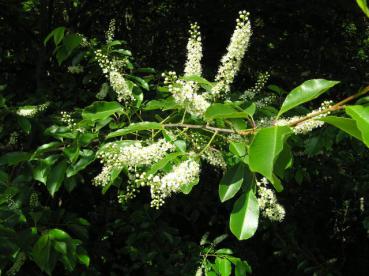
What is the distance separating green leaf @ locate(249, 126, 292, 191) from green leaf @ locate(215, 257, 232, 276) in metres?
1.78

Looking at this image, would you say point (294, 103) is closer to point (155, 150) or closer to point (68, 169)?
point (155, 150)

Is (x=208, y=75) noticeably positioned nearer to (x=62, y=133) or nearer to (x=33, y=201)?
(x=33, y=201)

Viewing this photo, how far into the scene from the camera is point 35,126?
260cm

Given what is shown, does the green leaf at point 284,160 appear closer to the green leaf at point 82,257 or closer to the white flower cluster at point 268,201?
the white flower cluster at point 268,201

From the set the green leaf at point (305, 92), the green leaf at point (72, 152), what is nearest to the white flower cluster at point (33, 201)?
the green leaf at point (72, 152)

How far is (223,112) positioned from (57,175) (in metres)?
0.94

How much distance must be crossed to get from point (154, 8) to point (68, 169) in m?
3.07

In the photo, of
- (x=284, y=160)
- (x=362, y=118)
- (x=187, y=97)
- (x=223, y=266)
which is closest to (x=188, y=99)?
(x=187, y=97)

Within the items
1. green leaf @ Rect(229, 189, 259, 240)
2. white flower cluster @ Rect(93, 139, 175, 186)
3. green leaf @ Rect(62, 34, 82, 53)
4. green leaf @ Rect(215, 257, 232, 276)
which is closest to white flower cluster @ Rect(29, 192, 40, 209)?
green leaf @ Rect(62, 34, 82, 53)

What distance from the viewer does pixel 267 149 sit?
1002mm

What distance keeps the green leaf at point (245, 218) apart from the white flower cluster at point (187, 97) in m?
0.38

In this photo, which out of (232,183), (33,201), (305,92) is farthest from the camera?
(33,201)

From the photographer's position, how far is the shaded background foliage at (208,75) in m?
3.29

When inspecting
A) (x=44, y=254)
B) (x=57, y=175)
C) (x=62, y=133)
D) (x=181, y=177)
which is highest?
(x=181, y=177)
